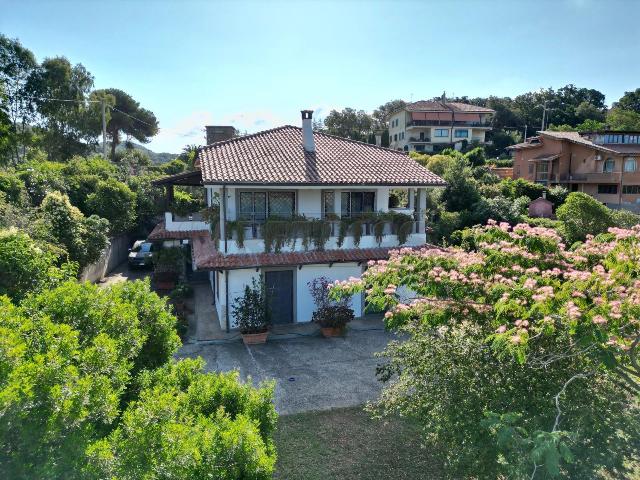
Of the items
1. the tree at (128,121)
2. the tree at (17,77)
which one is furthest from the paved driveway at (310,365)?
the tree at (128,121)

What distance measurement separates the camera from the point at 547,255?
26.2 ft

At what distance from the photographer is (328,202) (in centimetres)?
1847

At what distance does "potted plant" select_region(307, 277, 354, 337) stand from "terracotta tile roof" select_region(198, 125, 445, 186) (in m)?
4.29

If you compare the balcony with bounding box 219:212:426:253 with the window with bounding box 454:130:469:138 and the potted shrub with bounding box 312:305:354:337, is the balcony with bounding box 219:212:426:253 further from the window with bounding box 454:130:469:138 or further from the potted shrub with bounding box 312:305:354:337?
the window with bounding box 454:130:469:138

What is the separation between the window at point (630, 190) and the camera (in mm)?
42225

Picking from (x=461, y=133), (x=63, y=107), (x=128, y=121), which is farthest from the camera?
(x=461, y=133)

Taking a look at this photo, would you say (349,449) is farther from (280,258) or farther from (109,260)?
(109,260)

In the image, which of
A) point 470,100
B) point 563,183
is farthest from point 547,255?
point 470,100

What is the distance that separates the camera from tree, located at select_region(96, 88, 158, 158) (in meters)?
60.8

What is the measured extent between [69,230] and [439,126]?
58956 mm

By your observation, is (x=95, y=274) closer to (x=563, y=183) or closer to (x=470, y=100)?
(x=563, y=183)

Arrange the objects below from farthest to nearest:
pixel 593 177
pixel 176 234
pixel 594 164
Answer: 1. pixel 594 164
2. pixel 593 177
3. pixel 176 234

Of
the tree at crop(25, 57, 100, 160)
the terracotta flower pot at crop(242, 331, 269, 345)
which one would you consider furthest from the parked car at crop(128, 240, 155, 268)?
the tree at crop(25, 57, 100, 160)

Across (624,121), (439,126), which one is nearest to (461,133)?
(439,126)
